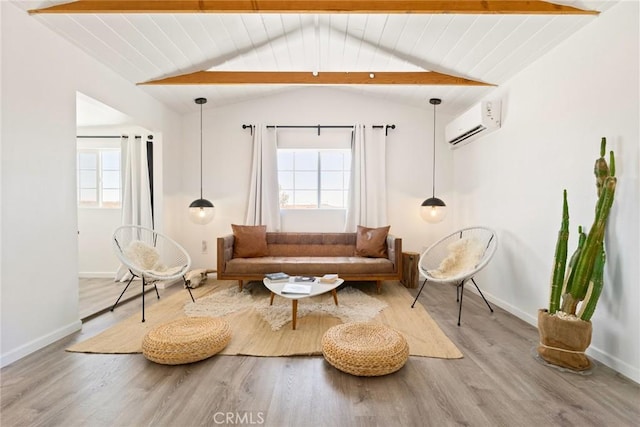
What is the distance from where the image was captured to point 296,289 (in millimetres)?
2592

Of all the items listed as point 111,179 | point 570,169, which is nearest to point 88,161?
point 111,179

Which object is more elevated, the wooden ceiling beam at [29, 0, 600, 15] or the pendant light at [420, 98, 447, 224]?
the wooden ceiling beam at [29, 0, 600, 15]

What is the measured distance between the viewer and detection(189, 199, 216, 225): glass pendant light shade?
4.06 metres

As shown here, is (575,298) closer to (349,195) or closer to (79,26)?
(349,195)

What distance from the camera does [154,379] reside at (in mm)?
1795

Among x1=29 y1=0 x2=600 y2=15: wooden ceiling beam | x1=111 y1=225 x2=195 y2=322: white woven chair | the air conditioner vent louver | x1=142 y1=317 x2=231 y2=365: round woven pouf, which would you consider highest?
x1=29 y1=0 x2=600 y2=15: wooden ceiling beam

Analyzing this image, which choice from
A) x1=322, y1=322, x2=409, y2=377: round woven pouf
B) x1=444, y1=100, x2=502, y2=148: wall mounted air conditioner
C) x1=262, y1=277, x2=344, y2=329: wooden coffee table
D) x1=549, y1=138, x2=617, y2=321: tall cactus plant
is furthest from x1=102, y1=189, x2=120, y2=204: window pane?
x1=549, y1=138, x2=617, y2=321: tall cactus plant

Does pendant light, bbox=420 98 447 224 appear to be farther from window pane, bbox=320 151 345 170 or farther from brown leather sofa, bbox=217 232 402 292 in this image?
window pane, bbox=320 151 345 170

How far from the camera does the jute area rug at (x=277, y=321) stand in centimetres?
219

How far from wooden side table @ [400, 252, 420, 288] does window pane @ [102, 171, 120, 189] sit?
441 cm

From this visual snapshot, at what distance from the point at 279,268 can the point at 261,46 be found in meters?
2.51

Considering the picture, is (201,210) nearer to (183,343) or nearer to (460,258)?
(183,343)

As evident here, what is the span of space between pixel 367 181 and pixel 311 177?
90cm

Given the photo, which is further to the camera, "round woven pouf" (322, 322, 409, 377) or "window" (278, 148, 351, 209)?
"window" (278, 148, 351, 209)
